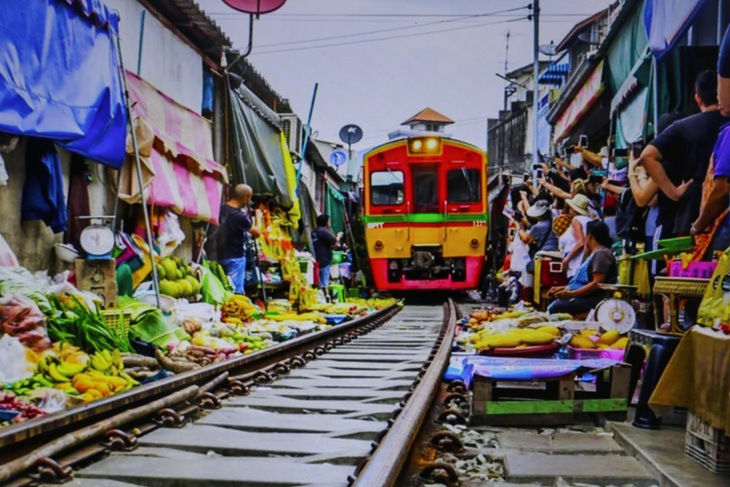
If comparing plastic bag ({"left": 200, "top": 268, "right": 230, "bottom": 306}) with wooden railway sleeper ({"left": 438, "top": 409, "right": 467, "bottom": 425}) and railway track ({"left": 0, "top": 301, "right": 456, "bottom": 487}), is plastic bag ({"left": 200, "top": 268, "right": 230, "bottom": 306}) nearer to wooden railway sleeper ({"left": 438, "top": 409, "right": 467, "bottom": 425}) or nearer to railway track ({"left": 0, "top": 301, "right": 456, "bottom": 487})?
railway track ({"left": 0, "top": 301, "right": 456, "bottom": 487})

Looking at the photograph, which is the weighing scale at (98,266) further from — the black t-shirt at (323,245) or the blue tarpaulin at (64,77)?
the black t-shirt at (323,245)

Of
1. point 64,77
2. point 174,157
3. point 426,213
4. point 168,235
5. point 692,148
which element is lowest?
point 168,235

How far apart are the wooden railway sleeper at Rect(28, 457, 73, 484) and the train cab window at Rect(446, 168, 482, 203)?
1496 cm

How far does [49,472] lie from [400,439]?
1502 mm

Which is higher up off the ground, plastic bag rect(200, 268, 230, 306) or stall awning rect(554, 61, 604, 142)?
stall awning rect(554, 61, 604, 142)

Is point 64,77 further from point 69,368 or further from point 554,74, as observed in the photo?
point 554,74

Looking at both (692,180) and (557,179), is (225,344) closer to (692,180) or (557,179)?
(692,180)

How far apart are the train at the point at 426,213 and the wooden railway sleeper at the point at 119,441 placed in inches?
541

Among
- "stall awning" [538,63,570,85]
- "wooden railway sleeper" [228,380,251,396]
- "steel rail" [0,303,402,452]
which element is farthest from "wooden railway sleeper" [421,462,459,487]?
"stall awning" [538,63,570,85]

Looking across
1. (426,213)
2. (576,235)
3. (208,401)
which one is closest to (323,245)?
(426,213)

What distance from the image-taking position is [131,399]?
16.2 feet

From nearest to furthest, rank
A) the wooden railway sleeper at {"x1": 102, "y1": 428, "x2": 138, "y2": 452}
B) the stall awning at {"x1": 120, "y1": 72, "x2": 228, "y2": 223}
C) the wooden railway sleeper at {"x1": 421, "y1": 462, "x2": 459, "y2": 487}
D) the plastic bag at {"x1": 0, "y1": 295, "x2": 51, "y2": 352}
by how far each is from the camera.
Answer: the wooden railway sleeper at {"x1": 421, "y1": 462, "x2": 459, "y2": 487} → the wooden railway sleeper at {"x1": 102, "y1": 428, "x2": 138, "y2": 452} → the plastic bag at {"x1": 0, "y1": 295, "x2": 51, "y2": 352} → the stall awning at {"x1": 120, "y1": 72, "x2": 228, "y2": 223}

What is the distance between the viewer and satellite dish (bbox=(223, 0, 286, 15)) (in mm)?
12094

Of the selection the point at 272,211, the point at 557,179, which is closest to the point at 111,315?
the point at 557,179
